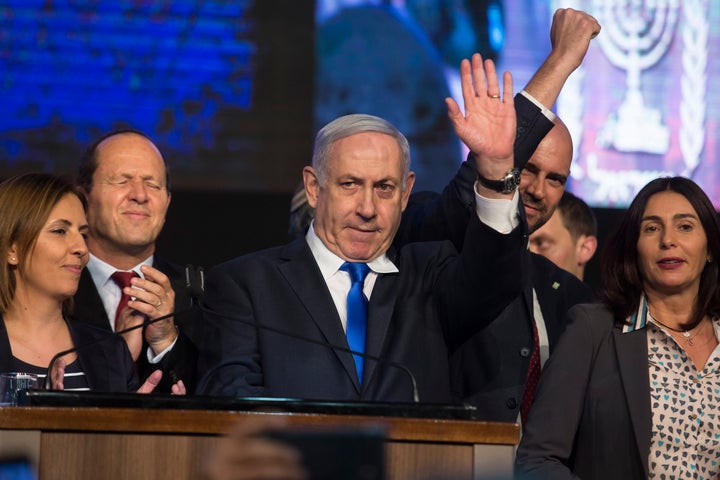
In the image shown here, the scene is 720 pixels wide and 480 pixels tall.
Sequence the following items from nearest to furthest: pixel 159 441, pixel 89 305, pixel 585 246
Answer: pixel 159 441 → pixel 89 305 → pixel 585 246

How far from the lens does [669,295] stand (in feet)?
9.12

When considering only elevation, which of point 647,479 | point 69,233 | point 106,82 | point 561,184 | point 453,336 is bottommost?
point 647,479

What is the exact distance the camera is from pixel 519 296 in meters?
2.80

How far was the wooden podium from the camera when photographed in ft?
5.49

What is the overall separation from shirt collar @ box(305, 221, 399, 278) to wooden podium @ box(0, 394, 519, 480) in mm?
917

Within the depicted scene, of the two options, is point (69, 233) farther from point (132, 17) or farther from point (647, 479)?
point (132, 17)

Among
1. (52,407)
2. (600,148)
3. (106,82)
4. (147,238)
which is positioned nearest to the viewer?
(52,407)

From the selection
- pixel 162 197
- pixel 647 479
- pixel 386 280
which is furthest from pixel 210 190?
pixel 647 479

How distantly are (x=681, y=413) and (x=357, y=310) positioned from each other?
2.61 feet

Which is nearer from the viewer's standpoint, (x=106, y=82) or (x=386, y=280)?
(x=386, y=280)

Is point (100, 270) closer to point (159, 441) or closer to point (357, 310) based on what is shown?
point (357, 310)

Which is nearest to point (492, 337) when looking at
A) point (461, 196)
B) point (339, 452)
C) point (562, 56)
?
point (461, 196)

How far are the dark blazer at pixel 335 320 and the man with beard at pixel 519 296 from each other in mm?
98

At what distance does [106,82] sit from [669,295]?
102 inches
